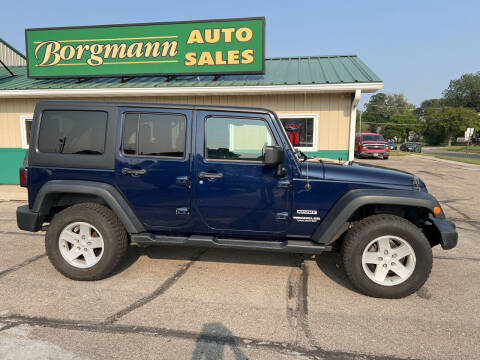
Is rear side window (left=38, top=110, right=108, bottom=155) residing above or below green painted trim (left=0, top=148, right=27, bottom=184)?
above

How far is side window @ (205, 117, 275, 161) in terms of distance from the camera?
3.47 metres

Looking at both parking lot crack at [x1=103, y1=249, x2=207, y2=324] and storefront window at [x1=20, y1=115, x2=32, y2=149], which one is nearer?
parking lot crack at [x1=103, y1=249, x2=207, y2=324]

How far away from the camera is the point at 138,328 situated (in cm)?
271

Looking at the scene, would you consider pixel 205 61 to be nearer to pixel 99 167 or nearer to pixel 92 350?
pixel 99 167

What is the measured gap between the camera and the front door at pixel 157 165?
3.50 meters

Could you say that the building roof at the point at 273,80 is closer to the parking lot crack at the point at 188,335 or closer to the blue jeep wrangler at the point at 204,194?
the blue jeep wrangler at the point at 204,194

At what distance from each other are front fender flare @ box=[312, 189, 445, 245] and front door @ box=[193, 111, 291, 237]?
0.47 m

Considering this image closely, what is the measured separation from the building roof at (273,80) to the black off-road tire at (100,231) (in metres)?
5.57

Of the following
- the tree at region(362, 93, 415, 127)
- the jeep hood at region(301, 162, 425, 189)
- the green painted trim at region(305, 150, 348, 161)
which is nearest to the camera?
the jeep hood at region(301, 162, 425, 189)

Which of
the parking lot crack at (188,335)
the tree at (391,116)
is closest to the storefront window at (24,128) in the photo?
the parking lot crack at (188,335)

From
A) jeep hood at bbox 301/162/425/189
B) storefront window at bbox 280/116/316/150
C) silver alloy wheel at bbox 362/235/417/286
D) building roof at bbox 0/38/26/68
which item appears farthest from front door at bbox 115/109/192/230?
building roof at bbox 0/38/26/68

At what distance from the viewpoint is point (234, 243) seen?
352 cm

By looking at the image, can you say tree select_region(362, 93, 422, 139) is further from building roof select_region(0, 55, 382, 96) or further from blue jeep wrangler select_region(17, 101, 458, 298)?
blue jeep wrangler select_region(17, 101, 458, 298)

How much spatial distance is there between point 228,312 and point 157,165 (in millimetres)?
1734
